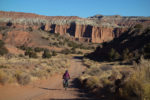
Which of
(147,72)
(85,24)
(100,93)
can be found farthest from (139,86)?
(85,24)

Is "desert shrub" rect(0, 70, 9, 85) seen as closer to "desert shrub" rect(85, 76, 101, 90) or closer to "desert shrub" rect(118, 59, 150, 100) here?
"desert shrub" rect(85, 76, 101, 90)

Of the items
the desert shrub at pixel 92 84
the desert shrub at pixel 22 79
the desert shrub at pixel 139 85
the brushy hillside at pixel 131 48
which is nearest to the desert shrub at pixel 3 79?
the desert shrub at pixel 22 79

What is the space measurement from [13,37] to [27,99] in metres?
73.1

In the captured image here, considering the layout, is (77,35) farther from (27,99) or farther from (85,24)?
(27,99)

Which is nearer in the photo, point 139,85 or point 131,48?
point 139,85

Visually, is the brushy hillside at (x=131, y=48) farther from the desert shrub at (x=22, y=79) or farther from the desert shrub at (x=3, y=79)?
the desert shrub at (x=3, y=79)

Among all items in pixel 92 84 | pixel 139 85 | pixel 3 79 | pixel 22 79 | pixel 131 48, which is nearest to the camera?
pixel 139 85

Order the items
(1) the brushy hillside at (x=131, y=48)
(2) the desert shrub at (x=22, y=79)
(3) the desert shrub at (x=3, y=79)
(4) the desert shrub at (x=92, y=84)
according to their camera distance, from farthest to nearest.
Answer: (1) the brushy hillside at (x=131, y=48) → (2) the desert shrub at (x=22, y=79) → (4) the desert shrub at (x=92, y=84) → (3) the desert shrub at (x=3, y=79)

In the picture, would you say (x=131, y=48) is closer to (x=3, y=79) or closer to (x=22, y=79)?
(x=22, y=79)

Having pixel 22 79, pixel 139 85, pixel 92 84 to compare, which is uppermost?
pixel 139 85

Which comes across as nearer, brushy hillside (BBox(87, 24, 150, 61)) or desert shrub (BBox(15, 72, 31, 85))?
desert shrub (BBox(15, 72, 31, 85))

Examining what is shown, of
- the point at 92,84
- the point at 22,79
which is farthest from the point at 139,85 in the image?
the point at 22,79

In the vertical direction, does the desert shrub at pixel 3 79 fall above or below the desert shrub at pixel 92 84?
above

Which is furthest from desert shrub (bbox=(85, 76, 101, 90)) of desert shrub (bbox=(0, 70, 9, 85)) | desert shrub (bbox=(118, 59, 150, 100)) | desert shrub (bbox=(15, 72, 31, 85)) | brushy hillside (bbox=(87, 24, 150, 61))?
brushy hillside (bbox=(87, 24, 150, 61))
